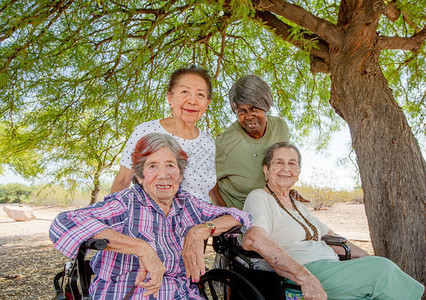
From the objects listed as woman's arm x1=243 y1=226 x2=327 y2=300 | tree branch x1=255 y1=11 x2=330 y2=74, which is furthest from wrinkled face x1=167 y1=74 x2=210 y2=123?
tree branch x1=255 y1=11 x2=330 y2=74

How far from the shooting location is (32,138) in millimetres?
4047

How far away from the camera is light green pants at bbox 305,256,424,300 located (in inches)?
67.2

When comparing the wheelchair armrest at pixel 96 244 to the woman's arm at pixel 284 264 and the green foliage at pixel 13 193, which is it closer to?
the woman's arm at pixel 284 264

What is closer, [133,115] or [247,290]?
[247,290]

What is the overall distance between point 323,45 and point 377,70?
72cm

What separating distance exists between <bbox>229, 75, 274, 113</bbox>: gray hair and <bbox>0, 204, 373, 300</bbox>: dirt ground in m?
2.95

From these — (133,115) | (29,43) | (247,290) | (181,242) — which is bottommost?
(247,290)

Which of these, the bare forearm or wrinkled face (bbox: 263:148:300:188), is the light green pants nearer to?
wrinkled face (bbox: 263:148:300:188)

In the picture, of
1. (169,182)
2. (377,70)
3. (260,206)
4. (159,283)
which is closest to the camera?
(159,283)

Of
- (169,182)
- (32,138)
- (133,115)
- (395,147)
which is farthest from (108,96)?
(395,147)

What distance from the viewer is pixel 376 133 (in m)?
3.15

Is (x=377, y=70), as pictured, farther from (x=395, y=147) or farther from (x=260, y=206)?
(x=260, y=206)

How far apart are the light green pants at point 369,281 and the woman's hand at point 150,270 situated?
2.90 feet

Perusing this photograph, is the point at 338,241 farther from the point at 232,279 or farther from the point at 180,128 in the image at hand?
the point at 180,128
